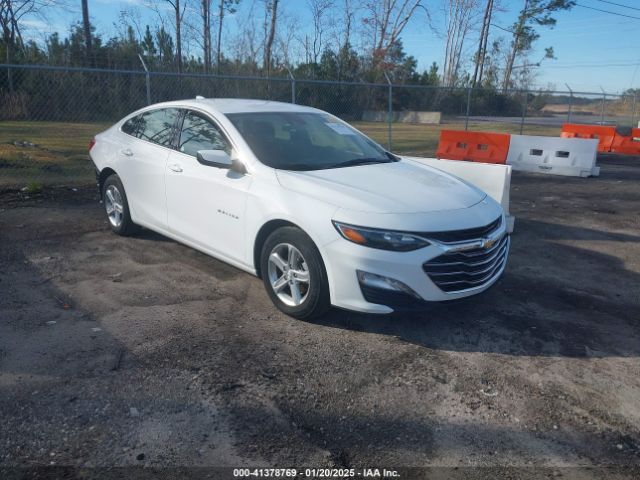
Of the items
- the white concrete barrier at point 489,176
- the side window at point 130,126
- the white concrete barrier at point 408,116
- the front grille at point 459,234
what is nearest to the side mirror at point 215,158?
the front grille at point 459,234

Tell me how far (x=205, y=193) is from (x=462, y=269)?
2297 mm

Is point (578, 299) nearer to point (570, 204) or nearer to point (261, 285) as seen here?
point (261, 285)

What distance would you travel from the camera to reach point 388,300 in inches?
142

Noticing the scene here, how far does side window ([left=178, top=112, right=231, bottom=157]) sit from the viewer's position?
15.3 ft

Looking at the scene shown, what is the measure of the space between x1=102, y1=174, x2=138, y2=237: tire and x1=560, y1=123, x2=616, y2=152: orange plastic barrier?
14256mm

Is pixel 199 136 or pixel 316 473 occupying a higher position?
pixel 199 136

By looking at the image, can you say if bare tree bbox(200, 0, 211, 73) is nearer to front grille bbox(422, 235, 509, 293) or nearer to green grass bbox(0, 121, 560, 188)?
green grass bbox(0, 121, 560, 188)

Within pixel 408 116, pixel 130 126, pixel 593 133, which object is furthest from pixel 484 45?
pixel 130 126

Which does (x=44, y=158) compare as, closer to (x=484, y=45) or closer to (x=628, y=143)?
(x=628, y=143)

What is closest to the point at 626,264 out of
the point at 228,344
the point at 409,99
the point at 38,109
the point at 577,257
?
the point at 577,257

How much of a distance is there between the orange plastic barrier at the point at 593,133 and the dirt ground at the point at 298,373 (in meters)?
12.0

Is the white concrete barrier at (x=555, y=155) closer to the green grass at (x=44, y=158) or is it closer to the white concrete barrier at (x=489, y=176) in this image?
the white concrete barrier at (x=489, y=176)

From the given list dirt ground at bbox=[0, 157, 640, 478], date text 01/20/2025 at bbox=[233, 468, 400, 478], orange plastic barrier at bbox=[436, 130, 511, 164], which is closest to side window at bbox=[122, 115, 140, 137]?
dirt ground at bbox=[0, 157, 640, 478]

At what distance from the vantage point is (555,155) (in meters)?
11.7
